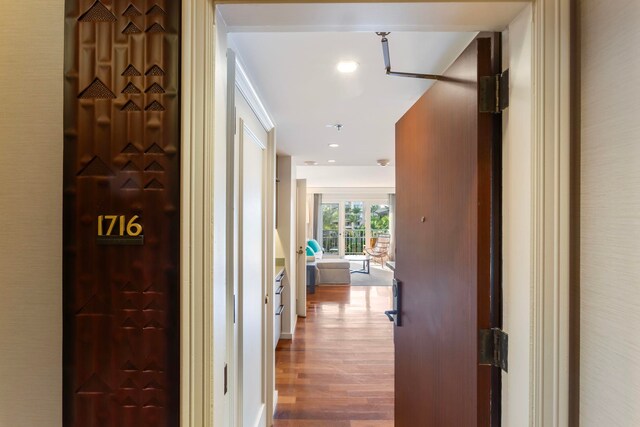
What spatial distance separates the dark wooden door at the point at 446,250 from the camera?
0.88 m

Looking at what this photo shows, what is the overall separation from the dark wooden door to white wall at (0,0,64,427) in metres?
1.16

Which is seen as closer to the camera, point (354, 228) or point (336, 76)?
point (336, 76)

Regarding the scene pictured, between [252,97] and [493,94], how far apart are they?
118 centimetres

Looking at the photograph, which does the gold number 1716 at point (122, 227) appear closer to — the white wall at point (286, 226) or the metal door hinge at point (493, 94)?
the metal door hinge at point (493, 94)

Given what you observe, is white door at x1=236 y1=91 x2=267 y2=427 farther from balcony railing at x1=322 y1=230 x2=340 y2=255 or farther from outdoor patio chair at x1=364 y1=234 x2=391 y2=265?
balcony railing at x1=322 y1=230 x2=340 y2=255

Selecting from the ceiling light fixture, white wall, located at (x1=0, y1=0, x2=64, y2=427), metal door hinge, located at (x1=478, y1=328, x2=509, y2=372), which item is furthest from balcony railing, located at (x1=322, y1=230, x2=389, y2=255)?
white wall, located at (x1=0, y1=0, x2=64, y2=427)

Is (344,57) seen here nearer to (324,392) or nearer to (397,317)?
(397,317)

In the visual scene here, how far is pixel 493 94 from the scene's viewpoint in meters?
0.87

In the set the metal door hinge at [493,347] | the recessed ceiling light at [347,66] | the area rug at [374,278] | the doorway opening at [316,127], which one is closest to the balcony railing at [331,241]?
the area rug at [374,278]

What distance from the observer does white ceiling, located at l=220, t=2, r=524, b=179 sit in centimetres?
76

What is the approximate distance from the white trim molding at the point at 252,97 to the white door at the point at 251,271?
0.13 feet

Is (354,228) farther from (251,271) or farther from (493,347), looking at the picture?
(493,347)

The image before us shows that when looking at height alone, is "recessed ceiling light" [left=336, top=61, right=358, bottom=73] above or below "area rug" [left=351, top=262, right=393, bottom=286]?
above

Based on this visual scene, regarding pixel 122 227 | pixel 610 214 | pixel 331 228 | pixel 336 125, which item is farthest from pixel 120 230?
pixel 331 228
